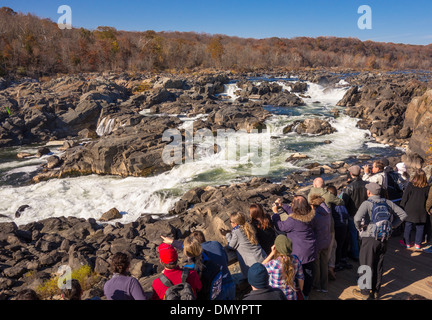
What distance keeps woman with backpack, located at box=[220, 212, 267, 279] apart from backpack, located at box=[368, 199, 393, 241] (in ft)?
6.10

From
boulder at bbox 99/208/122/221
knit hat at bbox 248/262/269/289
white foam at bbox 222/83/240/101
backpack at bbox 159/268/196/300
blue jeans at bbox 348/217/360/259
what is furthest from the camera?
white foam at bbox 222/83/240/101

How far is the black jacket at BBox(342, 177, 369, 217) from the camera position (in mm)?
6258

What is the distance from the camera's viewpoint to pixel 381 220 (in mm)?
4957

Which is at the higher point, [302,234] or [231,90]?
[231,90]

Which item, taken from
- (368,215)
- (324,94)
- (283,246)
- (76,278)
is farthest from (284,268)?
(324,94)

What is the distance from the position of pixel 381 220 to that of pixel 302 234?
1.33m

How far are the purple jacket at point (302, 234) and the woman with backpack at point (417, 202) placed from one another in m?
3.03

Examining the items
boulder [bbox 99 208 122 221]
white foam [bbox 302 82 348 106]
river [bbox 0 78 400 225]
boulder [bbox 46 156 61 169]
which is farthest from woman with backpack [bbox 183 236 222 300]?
white foam [bbox 302 82 348 106]

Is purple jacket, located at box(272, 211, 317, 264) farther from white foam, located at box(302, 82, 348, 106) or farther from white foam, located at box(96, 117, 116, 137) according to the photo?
white foam, located at box(302, 82, 348, 106)

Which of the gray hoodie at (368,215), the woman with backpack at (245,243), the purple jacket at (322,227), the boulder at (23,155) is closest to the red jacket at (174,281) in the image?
the woman with backpack at (245,243)

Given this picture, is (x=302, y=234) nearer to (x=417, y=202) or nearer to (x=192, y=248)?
(x=192, y=248)
